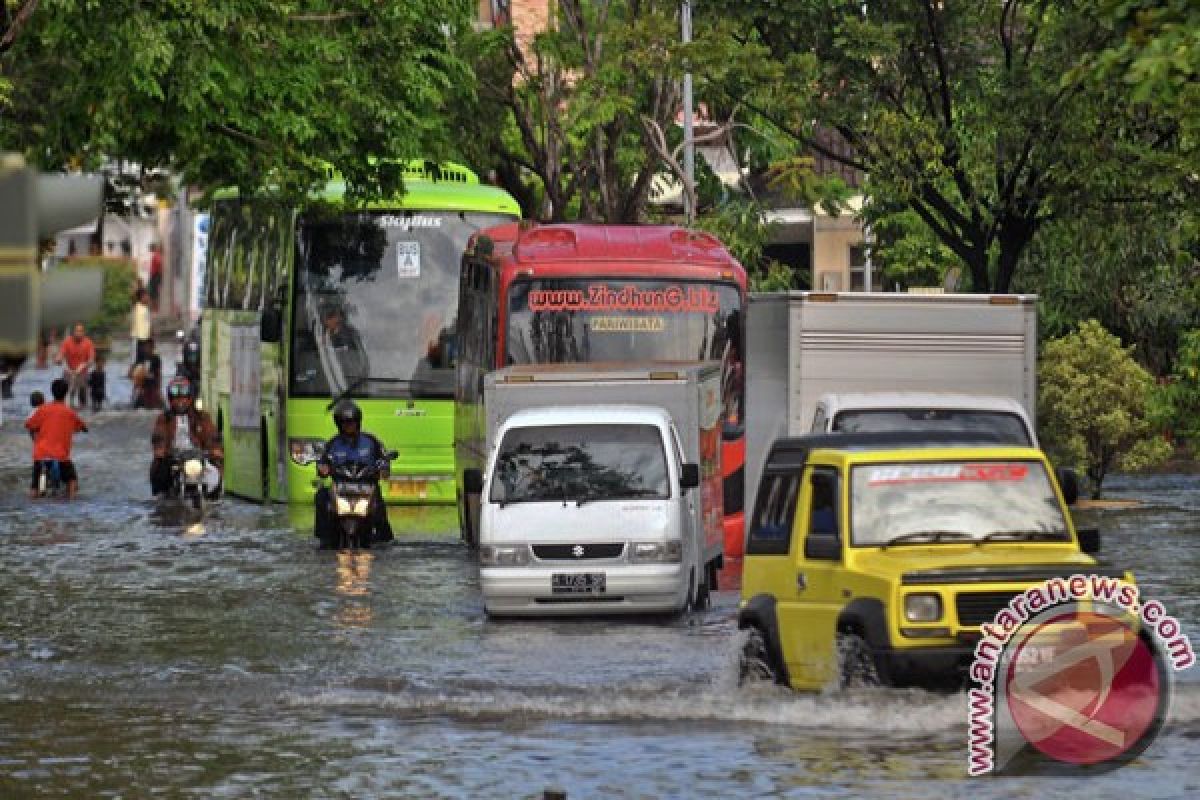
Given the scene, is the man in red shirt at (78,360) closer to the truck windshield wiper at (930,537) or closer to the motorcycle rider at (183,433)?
the motorcycle rider at (183,433)

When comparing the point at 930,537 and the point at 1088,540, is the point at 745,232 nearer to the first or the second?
the point at 930,537

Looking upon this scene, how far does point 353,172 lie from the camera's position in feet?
109

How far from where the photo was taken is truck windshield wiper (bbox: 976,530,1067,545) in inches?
651

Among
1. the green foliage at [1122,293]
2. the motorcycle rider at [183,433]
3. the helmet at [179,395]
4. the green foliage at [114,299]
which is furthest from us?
the green foliage at [114,299]

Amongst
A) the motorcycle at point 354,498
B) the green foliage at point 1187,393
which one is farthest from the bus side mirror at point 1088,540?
the green foliage at point 1187,393

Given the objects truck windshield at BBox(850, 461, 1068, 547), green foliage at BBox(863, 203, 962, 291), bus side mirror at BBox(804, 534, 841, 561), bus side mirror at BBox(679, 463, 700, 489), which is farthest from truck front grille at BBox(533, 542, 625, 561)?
green foliage at BBox(863, 203, 962, 291)

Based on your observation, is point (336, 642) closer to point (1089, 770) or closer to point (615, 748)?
point (615, 748)

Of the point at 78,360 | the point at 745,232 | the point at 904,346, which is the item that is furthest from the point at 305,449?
the point at 78,360

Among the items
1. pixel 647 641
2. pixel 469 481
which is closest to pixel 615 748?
pixel 647 641

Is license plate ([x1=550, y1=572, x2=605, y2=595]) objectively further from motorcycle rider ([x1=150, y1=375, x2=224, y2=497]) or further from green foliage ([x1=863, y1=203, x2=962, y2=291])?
green foliage ([x1=863, y1=203, x2=962, y2=291])

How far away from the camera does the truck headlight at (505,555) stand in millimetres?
23172

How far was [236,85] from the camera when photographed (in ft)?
98.8

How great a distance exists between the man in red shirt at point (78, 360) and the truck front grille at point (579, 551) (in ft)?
135

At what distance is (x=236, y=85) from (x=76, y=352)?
34.7 meters
